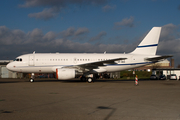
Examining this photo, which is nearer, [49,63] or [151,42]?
[49,63]

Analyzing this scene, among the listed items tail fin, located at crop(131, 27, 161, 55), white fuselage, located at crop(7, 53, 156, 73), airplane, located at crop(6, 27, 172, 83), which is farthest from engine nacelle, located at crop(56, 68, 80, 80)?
tail fin, located at crop(131, 27, 161, 55)

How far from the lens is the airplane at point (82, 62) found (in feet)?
74.4

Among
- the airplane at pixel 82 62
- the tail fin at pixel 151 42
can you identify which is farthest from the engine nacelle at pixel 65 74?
the tail fin at pixel 151 42

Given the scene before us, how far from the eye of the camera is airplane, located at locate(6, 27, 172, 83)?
2268 centimetres

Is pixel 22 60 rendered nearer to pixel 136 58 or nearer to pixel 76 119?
pixel 136 58

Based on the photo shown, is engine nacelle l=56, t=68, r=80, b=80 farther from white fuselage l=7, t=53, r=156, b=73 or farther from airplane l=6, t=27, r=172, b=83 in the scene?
white fuselage l=7, t=53, r=156, b=73

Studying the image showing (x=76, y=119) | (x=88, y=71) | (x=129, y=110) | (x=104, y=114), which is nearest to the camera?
(x=76, y=119)

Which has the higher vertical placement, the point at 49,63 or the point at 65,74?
the point at 49,63

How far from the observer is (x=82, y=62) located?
24.2 meters

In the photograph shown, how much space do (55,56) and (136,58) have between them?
36.0ft

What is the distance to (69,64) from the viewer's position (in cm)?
2377

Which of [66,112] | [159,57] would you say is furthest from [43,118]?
[159,57]

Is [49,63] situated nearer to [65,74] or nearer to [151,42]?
[65,74]

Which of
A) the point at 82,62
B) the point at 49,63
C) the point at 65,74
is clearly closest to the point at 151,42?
the point at 82,62
